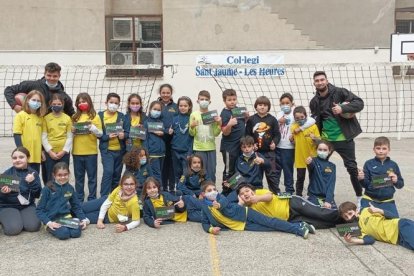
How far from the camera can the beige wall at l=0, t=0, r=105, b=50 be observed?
52.2 ft

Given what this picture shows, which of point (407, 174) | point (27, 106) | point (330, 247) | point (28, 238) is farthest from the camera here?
point (407, 174)

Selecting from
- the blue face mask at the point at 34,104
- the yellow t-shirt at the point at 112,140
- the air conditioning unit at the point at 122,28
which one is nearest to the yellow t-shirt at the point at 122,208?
the yellow t-shirt at the point at 112,140

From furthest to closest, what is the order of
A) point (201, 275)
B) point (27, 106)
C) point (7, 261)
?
point (27, 106) → point (7, 261) → point (201, 275)

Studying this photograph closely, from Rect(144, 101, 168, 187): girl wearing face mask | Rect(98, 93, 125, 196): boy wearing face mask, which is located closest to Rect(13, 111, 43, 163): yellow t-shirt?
Rect(98, 93, 125, 196): boy wearing face mask

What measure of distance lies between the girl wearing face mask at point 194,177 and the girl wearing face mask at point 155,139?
66 centimetres

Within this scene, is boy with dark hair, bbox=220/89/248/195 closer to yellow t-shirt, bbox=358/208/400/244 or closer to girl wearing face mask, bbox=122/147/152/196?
girl wearing face mask, bbox=122/147/152/196

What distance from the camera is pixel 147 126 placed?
6.98 meters

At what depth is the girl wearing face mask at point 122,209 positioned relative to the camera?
580 cm

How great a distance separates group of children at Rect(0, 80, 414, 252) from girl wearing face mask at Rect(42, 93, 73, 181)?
14 mm

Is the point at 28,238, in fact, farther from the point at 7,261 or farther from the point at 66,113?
the point at 66,113

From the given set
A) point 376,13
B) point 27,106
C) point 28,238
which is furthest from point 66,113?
point 376,13

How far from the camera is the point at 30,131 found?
618cm

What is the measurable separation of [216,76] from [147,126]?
30.7 feet

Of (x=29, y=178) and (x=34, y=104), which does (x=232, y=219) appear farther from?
(x=34, y=104)
